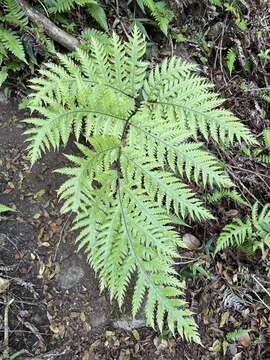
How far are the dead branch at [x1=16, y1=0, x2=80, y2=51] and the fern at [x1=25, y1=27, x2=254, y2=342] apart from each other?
737 millimetres

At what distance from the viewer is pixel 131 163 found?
3.17 metres

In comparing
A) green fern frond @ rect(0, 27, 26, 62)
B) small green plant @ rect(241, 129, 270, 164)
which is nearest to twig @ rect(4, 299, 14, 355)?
green fern frond @ rect(0, 27, 26, 62)

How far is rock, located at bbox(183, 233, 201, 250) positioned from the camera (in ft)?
13.3

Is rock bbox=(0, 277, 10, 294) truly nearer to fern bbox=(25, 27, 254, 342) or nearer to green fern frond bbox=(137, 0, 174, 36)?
fern bbox=(25, 27, 254, 342)

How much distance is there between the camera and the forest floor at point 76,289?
11.1 feet

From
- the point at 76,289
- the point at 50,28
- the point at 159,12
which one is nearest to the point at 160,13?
the point at 159,12

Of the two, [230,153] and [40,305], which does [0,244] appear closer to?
[40,305]

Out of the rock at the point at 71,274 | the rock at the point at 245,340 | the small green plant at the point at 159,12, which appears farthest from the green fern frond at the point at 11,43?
the rock at the point at 245,340

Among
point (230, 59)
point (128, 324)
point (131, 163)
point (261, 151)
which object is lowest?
point (128, 324)

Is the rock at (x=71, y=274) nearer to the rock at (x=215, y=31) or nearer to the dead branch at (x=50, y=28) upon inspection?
the dead branch at (x=50, y=28)

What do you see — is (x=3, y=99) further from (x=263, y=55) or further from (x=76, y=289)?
(x=263, y=55)

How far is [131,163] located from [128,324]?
1398 mm

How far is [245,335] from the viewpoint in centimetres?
394

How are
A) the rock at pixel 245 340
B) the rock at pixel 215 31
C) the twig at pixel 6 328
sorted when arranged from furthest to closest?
the rock at pixel 215 31 < the rock at pixel 245 340 < the twig at pixel 6 328
